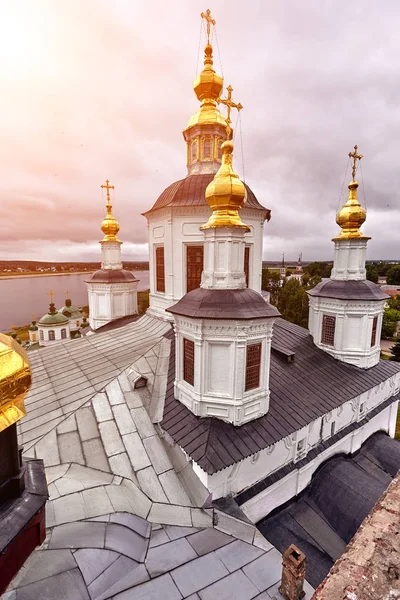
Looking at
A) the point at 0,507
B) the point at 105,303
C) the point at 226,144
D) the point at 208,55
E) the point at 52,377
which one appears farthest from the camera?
the point at 105,303

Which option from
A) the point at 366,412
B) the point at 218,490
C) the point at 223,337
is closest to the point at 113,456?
the point at 218,490

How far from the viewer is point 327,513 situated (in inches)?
377

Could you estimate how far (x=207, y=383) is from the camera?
27.4 ft

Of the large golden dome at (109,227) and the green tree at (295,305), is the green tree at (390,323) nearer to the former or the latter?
the green tree at (295,305)

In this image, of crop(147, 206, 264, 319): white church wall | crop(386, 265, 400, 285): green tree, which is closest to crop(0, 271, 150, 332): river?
crop(147, 206, 264, 319): white church wall

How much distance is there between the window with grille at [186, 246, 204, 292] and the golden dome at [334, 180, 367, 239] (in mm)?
6641

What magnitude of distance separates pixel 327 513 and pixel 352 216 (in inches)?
464

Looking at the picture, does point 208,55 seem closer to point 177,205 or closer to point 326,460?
point 177,205

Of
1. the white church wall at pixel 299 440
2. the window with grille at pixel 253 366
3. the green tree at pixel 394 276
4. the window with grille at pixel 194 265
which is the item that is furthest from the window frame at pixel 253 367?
the green tree at pixel 394 276

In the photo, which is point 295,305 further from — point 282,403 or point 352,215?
point 282,403

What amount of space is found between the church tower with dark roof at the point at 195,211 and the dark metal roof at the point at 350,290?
315 centimetres

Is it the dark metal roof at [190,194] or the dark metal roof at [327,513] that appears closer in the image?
A: the dark metal roof at [327,513]

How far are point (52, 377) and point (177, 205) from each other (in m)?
8.54

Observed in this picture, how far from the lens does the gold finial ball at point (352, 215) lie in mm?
13172
